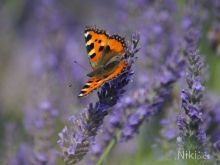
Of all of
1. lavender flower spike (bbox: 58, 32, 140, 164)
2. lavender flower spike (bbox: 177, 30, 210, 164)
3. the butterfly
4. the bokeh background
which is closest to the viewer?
lavender flower spike (bbox: 177, 30, 210, 164)

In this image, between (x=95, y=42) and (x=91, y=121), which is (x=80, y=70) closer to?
(x=95, y=42)

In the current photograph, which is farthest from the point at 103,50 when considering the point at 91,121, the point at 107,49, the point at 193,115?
the point at 193,115

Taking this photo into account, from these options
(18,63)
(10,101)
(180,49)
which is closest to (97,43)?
(180,49)

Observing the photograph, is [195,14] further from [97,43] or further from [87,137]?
[87,137]

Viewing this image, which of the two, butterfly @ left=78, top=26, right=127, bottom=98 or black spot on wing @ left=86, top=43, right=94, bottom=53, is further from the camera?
black spot on wing @ left=86, top=43, right=94, bottom=53

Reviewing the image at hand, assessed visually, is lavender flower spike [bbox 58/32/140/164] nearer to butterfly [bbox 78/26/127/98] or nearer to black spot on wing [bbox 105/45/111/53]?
butterfly [bbox 78/26/127/98]

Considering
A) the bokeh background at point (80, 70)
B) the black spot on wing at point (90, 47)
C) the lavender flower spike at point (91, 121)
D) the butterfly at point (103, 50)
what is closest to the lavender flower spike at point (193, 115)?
the lavender flower spike at point (91, 121)

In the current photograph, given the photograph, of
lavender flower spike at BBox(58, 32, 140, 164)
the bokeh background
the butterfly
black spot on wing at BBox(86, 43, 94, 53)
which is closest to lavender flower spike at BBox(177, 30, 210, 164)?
lavender flower spike at BBox(58, 32, 140, 164)
